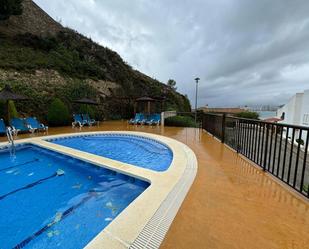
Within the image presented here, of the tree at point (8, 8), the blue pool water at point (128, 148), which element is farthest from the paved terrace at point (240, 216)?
the tree at point (8, 8)

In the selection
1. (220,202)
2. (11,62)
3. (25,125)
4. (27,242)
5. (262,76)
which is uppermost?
(262,76)

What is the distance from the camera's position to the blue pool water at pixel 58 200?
1970 mm

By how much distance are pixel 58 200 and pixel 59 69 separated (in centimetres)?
1343

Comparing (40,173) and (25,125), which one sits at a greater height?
(25,125)

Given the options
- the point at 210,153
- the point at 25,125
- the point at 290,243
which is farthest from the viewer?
the point at 25,125

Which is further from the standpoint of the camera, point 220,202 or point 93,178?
point 93,178

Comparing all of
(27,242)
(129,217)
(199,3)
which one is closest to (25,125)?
(27,242)

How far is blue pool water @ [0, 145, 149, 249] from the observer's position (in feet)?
6.46

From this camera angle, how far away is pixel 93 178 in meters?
3.56

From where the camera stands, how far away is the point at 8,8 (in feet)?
45.1

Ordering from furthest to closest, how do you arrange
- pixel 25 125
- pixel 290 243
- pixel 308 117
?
pixel 308 117 < pixel 25 125 < pixel 290 243

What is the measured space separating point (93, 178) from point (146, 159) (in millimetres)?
1615

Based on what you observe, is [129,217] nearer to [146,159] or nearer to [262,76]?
[146,159]

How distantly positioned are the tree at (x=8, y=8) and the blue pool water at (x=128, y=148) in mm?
15354
